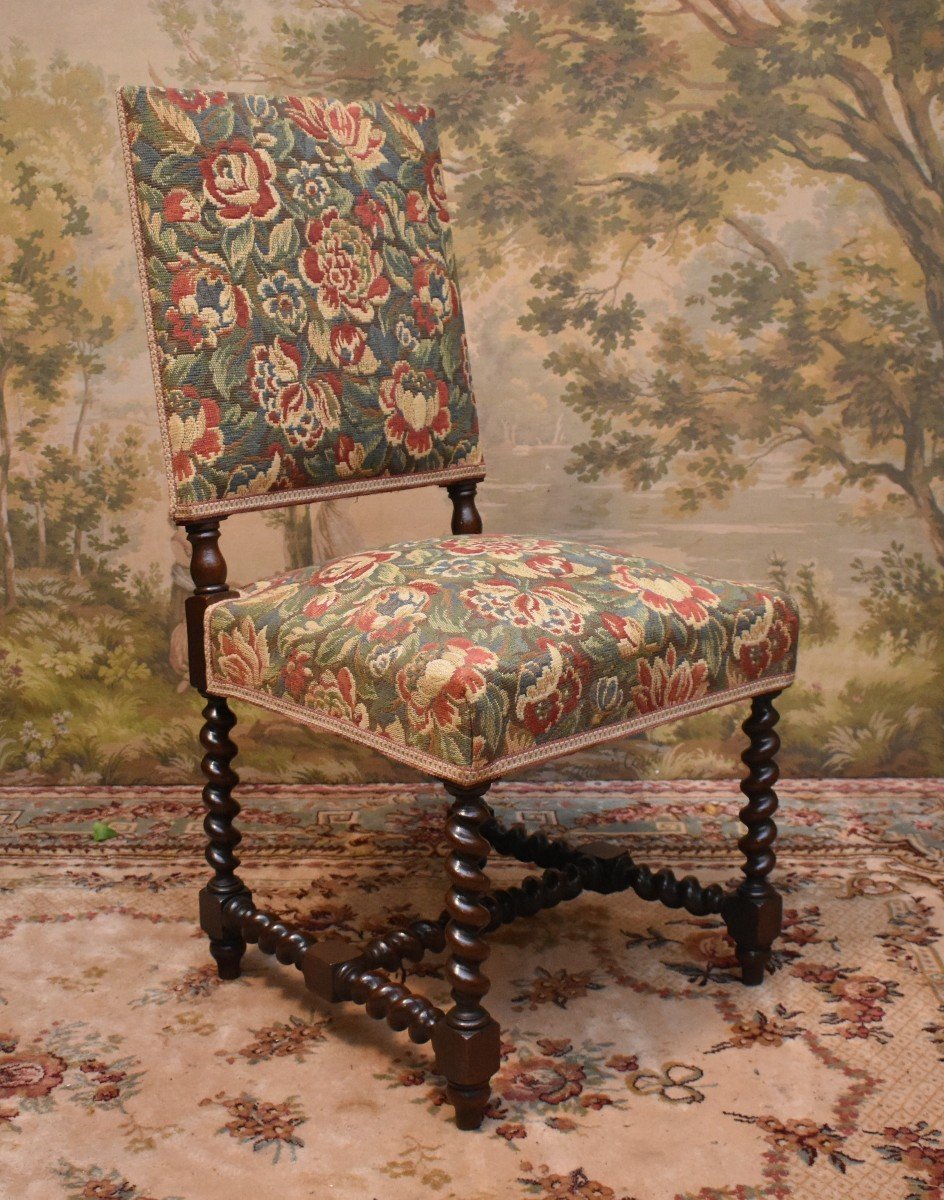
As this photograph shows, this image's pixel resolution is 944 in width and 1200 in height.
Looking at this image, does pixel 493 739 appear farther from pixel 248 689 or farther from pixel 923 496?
pixel 923 496

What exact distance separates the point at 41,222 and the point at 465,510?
133cm

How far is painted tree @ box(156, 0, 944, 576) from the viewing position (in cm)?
299

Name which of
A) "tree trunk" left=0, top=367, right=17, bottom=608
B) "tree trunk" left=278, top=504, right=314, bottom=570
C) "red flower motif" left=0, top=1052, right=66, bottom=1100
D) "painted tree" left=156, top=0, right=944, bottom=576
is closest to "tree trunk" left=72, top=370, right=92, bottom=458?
"tree trunk" left=0, top=367, right=17, bottom=608

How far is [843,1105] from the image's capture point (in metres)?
1.81

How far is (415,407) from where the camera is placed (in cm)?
229

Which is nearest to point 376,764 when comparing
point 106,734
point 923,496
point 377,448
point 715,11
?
point 106,734

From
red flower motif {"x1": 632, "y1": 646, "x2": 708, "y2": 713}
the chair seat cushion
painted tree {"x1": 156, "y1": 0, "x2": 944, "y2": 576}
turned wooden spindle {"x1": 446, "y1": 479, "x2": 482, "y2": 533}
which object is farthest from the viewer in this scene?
painted tree {"x1": 156, "y1": 0, "x2": 944, "y2": 576}

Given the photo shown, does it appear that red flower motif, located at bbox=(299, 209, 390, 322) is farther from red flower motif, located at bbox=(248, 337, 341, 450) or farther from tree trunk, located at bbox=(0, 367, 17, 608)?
tree trunk, located at bbox=(0, 367, 17, 608)

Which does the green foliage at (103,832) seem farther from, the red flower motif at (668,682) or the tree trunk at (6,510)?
the red flower motif at (668,682)

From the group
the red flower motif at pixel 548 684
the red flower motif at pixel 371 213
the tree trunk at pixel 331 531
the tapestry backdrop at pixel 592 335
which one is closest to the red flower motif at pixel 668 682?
the red flower motif at pixel 548 684

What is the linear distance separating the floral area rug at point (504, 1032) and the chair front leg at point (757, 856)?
71mm

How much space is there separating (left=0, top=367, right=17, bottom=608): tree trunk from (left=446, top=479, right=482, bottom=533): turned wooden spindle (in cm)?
125

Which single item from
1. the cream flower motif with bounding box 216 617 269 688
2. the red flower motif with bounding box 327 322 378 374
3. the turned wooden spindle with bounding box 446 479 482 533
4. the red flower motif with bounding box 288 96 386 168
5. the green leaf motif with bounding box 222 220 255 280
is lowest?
the cream flower motif with bounding box 216 617 269 688

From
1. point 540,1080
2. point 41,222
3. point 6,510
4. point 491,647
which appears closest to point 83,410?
point 6,510
